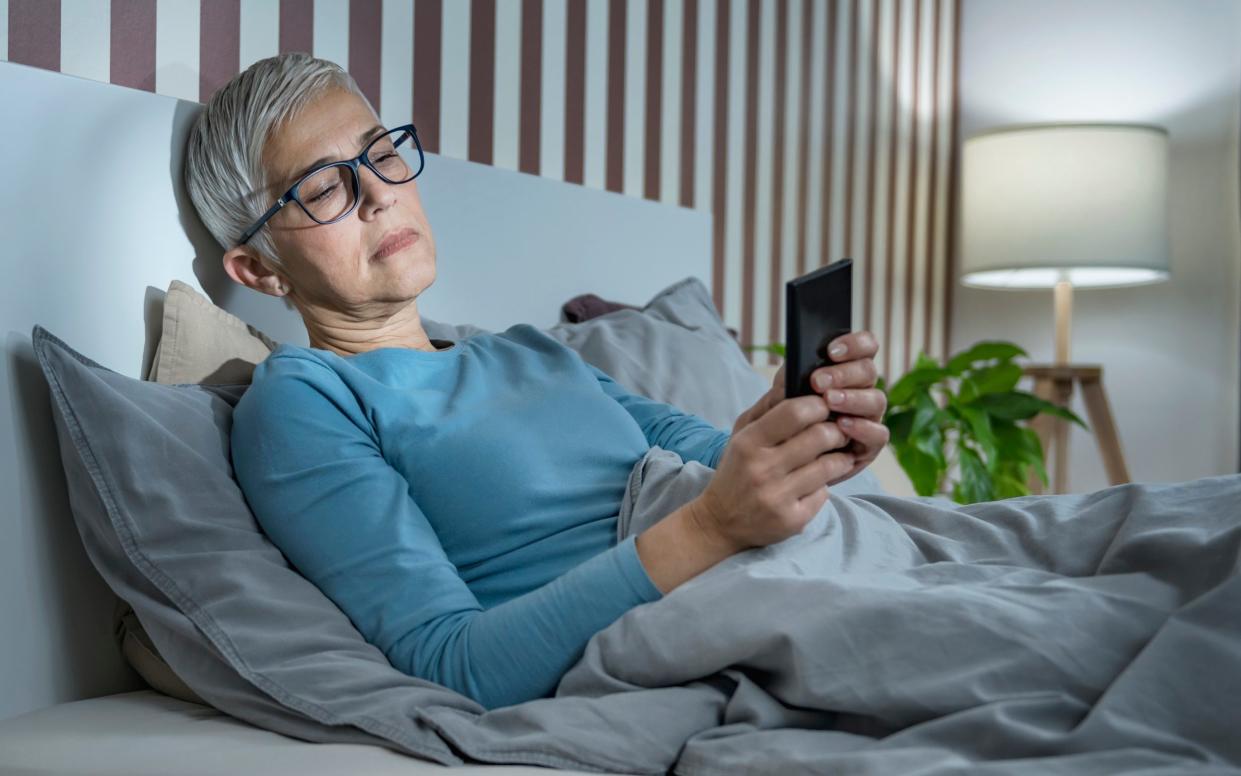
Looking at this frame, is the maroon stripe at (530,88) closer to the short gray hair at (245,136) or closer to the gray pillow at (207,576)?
the short gray hair at (245,136)

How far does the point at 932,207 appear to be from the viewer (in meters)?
3.51

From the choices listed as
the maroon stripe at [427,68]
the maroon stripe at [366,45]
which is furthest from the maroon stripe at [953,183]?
the maroon stripe at [366,45]

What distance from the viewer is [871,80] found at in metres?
3.18

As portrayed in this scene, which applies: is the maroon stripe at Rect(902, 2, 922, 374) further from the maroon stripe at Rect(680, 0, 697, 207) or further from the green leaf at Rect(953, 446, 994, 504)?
Answer: the maroon stripe at Rect(680, 0, 697, 207)

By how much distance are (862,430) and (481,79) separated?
1290 mm

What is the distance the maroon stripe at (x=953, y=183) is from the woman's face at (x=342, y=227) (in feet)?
8.43

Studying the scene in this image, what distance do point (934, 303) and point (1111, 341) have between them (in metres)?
0.50

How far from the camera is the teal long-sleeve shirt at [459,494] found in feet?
3.02

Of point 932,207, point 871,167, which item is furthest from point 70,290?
point 932,207

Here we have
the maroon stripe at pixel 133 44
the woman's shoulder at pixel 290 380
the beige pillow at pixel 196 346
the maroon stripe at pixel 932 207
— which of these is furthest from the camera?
the maroon stripe at pixel 932 207

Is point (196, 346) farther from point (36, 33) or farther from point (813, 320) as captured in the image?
point (813, 320)

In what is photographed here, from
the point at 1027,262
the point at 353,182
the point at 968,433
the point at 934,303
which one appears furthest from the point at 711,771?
the point at 934,303

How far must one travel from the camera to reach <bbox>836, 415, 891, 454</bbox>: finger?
92 cm

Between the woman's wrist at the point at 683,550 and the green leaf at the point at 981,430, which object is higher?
the woman's wrist at the point at 683,550
